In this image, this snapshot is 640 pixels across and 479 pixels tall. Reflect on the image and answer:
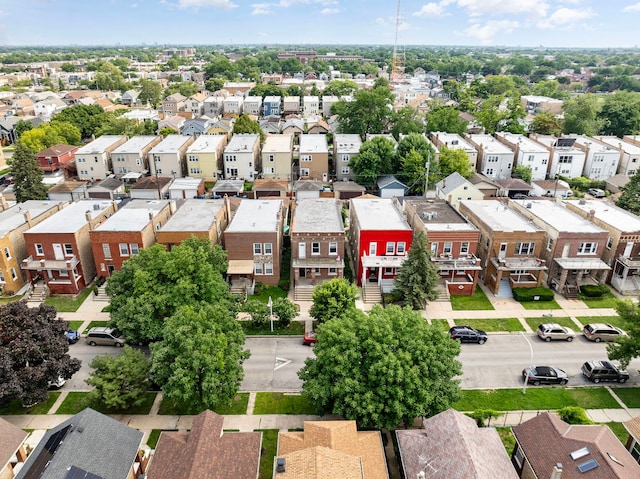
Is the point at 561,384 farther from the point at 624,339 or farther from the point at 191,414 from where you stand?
the point at 191,414

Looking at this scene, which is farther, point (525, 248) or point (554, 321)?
point (525, 248)

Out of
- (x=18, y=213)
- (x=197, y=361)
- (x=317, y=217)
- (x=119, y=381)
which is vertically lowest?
(x=119, y=381)

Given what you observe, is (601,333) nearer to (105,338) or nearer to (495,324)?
(495,324)

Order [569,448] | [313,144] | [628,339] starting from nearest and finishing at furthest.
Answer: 1. [569,448]
2. [628,339]
3. [313,144]

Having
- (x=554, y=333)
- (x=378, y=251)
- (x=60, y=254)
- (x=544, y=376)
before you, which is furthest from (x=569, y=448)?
(x=60, y=254)

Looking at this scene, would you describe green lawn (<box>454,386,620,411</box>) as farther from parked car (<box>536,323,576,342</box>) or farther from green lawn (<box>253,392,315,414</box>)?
green lawn (<box>253,392,315,414</box>)

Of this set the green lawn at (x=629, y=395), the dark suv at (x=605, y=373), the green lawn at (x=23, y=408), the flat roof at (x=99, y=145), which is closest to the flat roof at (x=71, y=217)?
the green lawn at (x=23, y=408)

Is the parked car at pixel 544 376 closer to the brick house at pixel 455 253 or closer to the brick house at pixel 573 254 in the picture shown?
the brick house at pixel 455 253
